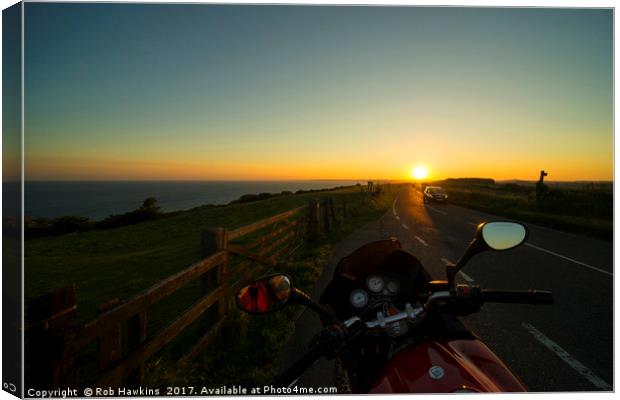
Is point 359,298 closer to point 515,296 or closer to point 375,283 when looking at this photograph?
point 375,283

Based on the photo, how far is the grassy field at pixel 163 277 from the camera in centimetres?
349

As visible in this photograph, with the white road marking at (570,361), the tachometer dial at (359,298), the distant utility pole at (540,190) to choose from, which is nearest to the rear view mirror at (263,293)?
the tachometer dial at (359,298)

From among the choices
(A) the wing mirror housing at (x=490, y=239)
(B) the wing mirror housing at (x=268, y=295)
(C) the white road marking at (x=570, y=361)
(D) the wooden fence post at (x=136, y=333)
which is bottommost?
(C) the white road marking at (x=570, y=361)

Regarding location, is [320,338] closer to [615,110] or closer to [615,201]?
[615,201]

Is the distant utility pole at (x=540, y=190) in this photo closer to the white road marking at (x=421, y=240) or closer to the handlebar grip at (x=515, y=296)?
the white road marking at (x=421, y=240)

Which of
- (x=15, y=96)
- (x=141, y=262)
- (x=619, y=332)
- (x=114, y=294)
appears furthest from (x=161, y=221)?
(x=619, y=332)

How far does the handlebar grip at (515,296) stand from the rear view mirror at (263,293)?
2.61ft

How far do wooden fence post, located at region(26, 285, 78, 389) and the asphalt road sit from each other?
1.90 metres

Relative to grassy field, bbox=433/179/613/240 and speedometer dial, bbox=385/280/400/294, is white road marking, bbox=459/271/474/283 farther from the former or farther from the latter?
grassy field, bbox=433/179/613/240

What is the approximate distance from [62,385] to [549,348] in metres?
4.40

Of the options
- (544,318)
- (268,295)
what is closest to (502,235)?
(268,295)

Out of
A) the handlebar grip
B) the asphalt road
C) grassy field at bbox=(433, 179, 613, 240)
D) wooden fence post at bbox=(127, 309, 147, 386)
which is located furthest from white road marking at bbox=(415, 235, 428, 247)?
the handlebar grip

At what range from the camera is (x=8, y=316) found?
8.46 feet

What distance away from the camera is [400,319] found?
151 centimetres
